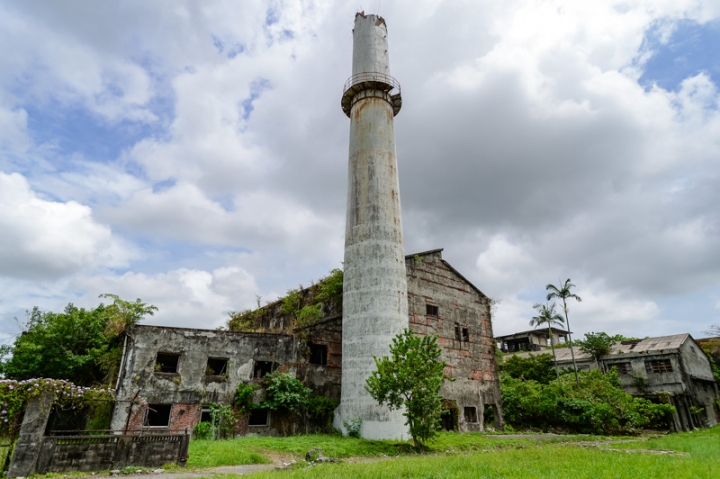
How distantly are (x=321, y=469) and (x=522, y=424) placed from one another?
1990 centimetres

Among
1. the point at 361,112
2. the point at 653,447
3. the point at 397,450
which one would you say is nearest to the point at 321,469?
the point at 397,450

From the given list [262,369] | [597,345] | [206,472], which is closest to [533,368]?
[597,345]

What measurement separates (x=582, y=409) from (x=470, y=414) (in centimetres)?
670

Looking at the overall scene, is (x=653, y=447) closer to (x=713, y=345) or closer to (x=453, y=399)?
(x=453, y=399)

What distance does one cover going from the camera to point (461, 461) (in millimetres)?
11602

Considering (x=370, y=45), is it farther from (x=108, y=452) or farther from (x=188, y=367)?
(x=108, y=452)

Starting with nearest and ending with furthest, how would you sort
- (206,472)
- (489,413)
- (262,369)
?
(206,472) → (262,369) → (489,413)

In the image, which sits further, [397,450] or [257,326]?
[257,326]

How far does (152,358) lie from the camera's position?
1845 centimetres

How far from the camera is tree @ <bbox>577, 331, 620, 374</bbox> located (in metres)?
34.1

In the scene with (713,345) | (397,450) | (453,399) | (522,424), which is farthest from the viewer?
(713,345)

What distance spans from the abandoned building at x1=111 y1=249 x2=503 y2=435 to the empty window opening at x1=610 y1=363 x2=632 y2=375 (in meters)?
13.5

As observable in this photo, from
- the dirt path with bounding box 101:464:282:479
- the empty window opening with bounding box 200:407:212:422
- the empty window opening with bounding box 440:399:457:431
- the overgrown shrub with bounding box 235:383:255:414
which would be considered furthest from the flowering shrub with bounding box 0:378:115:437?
the empty window opening with bounding box 440:399:457:431

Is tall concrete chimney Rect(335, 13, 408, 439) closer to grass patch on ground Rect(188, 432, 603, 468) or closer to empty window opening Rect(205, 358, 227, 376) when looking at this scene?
grass patch on ground Rect(188, 432, 603, 468)
